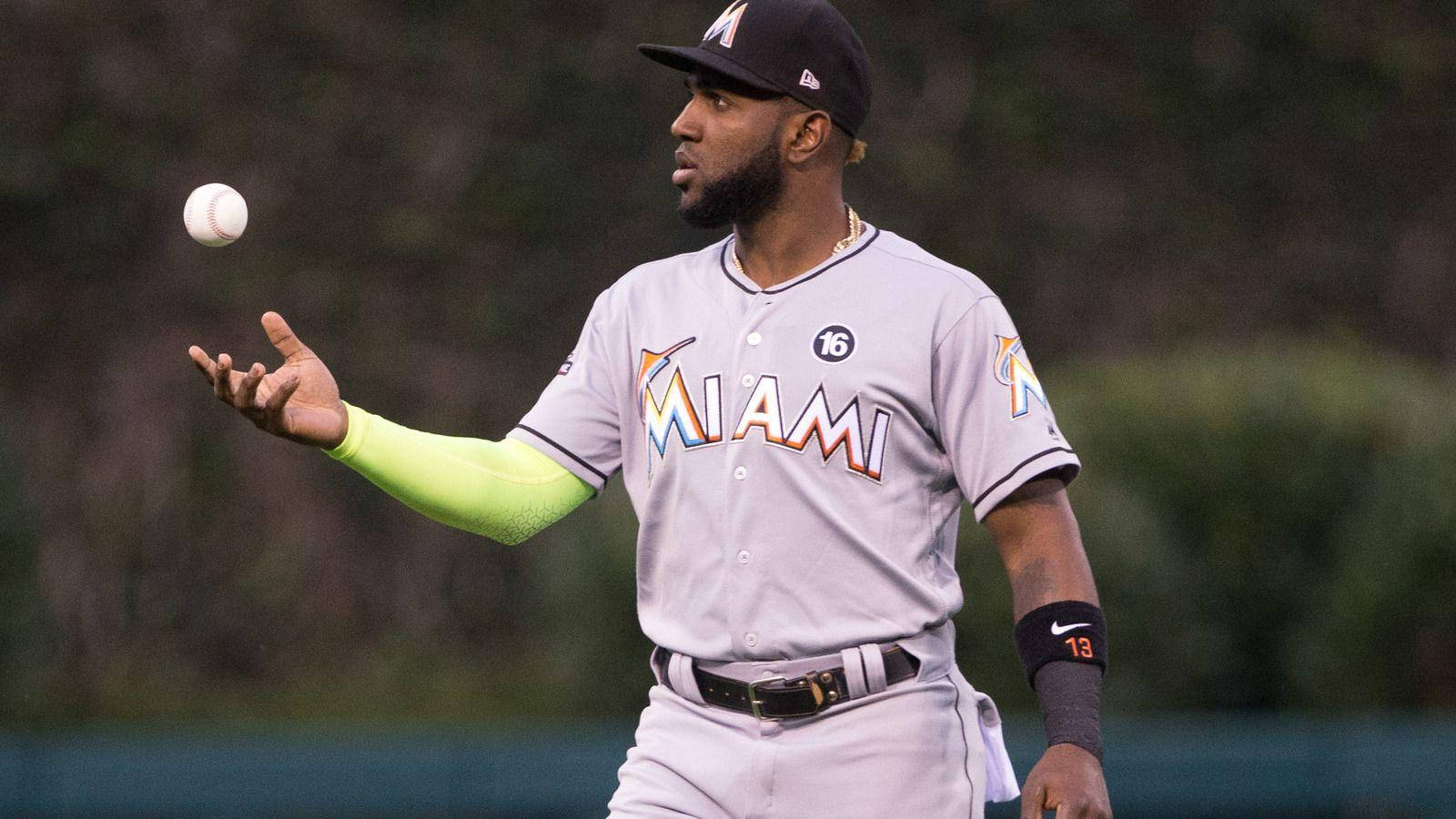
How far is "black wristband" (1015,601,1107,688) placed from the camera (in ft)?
11.5

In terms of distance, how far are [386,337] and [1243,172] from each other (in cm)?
662

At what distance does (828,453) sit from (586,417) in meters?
0.60

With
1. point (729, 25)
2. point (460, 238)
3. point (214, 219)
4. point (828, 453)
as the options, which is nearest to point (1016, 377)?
point (828, 453)

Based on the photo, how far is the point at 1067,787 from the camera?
129 inches

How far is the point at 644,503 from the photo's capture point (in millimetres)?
3787

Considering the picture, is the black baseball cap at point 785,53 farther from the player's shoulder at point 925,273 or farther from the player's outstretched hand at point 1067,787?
the player's outstretched hand at point 1067,787

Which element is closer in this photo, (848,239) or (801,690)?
(801,690)

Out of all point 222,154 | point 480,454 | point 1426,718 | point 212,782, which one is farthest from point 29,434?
point 480,454

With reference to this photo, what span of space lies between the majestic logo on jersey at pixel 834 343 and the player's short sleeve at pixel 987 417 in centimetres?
16

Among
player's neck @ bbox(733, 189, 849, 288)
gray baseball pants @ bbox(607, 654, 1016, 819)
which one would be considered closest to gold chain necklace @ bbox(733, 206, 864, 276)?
player's neck @ bbox(733, 189, 849, 288)

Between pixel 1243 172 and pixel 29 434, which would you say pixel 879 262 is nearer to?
pixel 29 434

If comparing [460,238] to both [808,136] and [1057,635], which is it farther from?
[1057,635]

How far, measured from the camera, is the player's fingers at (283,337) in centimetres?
366

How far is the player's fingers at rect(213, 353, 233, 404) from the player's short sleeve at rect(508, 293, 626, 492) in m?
0.65
